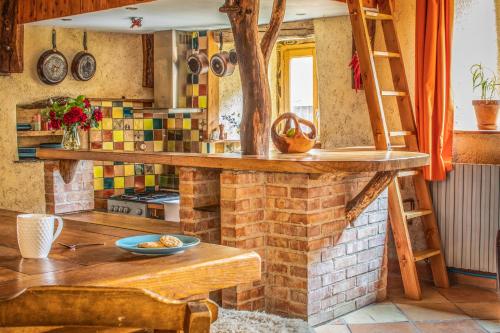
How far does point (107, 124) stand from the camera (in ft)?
24.4

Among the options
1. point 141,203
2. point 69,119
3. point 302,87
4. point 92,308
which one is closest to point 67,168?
point 69,119

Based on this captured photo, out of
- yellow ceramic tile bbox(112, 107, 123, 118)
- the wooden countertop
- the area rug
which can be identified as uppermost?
yellow ceramic tile bbox(112, 107, 123, 118)

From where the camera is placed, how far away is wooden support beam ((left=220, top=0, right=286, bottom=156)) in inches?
174

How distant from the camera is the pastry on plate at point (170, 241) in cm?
198

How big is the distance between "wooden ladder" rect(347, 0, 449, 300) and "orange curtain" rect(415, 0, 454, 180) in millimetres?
103

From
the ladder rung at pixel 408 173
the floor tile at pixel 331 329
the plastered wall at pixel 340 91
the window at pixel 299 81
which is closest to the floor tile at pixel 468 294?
the ladder rung at pixel 408 173

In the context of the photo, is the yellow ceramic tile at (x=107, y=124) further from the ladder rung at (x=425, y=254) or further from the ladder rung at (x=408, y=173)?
the ladder rung at (x=425, y=254)

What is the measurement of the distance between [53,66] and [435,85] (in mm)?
3826

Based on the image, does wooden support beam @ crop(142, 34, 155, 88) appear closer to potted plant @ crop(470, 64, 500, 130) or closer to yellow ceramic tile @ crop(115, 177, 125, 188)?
yellow ceramic tile @ crop(115, 177, 125, 188)

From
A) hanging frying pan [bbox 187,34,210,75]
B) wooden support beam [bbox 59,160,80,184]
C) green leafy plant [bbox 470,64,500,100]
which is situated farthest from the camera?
hanging frying pan [bbox 187,34,210,75]

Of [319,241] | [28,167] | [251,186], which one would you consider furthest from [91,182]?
[319,241]

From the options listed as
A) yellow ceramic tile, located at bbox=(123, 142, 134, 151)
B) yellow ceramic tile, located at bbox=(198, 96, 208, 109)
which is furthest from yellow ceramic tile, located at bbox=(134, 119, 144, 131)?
yellow ceramic tile, located at bbox=(198, 96, 208, 109)

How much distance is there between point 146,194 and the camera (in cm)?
710

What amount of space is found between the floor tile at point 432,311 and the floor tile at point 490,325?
0.13m
